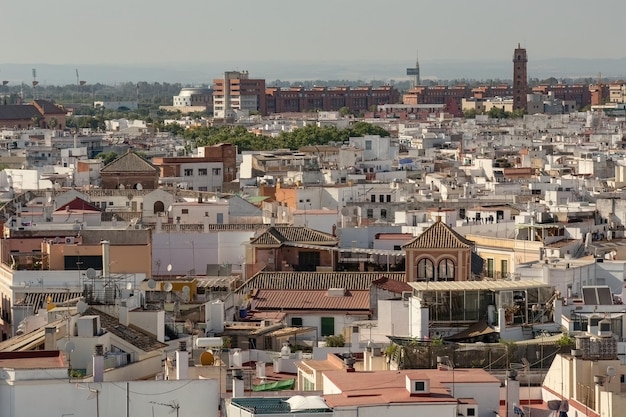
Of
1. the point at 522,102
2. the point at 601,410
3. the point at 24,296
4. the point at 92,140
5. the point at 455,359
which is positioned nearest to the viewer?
the point at 601,410

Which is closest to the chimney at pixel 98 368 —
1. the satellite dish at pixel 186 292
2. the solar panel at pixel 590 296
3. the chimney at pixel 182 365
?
the chimney at pixel 182 365

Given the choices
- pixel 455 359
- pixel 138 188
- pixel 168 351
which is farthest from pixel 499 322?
pixel 138 188

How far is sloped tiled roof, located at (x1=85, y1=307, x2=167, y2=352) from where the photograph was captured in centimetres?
1666

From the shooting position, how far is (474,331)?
19.4 m

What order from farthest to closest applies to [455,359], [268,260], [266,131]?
[266,131]
[268,260]
[455,359]

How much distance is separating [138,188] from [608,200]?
42.2 feet

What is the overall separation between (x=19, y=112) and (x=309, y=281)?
9892 centimetres

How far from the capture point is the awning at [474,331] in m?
18.8

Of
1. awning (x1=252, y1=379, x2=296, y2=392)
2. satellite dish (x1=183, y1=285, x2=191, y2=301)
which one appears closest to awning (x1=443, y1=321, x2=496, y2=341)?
awning (x1=252, y1=379, x2=296, y2=392)

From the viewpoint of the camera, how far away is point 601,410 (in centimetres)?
1430

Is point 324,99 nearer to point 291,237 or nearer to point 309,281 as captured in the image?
point 291,237

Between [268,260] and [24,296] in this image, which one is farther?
[268,260]

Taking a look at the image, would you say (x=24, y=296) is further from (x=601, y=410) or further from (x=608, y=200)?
(x=608, y=200)

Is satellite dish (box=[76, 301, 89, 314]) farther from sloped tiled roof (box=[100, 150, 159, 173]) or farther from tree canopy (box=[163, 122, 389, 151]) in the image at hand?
tree canopy (box=[163, 122, 389, 151])
